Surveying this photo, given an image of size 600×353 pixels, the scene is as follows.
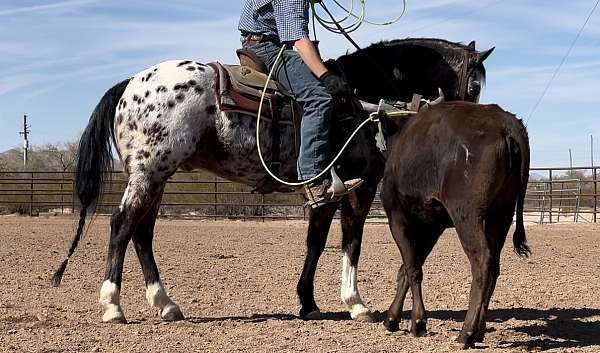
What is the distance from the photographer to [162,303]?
6445mm

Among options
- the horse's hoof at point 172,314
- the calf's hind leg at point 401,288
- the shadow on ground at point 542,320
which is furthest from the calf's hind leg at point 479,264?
the horse's hoof at point 172,314

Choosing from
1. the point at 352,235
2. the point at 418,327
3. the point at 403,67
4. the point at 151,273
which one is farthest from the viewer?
the point at 403,67

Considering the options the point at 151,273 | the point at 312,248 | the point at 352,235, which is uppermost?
the point at 352,235

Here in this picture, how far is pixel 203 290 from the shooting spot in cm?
806

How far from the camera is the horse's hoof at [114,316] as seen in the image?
608 centimetres

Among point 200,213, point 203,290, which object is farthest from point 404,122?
point 200,213

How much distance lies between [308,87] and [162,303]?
6.92 ft

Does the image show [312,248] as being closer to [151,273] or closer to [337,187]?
[337,187]

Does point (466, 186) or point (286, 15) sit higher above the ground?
point (286, 15)

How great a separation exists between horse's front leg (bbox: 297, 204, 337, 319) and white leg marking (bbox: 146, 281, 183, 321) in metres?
1.03

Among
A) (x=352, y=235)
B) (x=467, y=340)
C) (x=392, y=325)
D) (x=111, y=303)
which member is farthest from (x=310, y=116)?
(x=467, y=340)

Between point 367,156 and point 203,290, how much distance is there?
8.32ft

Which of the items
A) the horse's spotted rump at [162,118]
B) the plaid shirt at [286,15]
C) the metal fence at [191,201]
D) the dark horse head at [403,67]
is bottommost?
the metal fence at [191,201]

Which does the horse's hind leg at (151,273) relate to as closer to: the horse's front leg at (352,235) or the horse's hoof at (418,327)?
the horse's front leg at (352,235)
